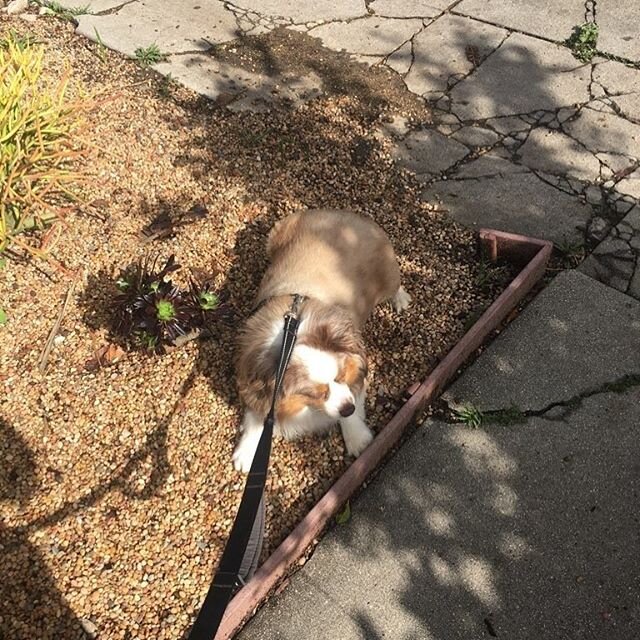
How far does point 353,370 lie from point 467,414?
2.86 feet

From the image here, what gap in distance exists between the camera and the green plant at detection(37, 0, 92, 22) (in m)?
5.84

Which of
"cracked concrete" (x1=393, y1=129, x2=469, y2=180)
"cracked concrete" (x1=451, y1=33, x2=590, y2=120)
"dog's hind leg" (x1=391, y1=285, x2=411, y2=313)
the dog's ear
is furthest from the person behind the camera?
"cracked concrete" (x1=451, y1=33, x2=590, y2=120)

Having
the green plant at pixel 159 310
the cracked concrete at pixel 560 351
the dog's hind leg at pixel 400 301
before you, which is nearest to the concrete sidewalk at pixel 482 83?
the cracked concrete at pixel 560 351

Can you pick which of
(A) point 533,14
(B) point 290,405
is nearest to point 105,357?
(B) point 290,405

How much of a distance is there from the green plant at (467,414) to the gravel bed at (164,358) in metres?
0.29

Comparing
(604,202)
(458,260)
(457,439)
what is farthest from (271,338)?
(604,202)

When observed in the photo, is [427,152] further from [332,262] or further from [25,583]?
[25,583]

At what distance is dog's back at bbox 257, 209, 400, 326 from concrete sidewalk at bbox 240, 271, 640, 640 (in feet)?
2.38

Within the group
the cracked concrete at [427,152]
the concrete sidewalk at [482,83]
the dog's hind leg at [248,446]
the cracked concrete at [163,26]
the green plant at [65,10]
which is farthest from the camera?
the green plant at [65,10]

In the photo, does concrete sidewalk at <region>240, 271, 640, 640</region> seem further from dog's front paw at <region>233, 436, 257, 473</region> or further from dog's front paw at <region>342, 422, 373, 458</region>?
dog's front paw at <region>233, 436, 257, 473</region>

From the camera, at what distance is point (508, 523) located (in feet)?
9.43

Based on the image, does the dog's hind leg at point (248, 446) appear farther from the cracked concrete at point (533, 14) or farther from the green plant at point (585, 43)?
the cracked concrete at point (533, 14)

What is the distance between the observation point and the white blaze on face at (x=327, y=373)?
254 centimetres

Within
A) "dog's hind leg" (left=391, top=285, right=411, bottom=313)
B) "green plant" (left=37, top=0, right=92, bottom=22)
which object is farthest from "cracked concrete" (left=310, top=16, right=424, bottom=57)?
"dog's hind leg" (left=391, top=285, right=411, bottom=313)
